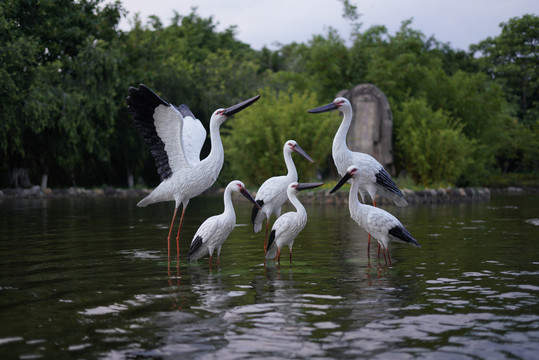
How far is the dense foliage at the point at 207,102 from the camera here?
2922 cm

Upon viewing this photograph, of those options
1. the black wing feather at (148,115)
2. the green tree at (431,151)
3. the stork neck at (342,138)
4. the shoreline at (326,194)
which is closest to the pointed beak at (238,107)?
the black wing feather at (148,115)

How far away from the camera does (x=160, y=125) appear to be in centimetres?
786

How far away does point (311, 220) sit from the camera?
16.0m

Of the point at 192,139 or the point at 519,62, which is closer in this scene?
the point at 192,139

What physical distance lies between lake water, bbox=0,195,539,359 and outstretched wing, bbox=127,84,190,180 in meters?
1.34

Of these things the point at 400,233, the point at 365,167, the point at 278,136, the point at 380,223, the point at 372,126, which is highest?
the point at 372,126

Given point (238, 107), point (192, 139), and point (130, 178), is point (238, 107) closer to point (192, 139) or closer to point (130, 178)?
point (192, 139)

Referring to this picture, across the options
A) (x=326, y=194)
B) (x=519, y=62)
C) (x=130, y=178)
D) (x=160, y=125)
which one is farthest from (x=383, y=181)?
(x=519, y=62)

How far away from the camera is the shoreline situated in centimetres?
2488

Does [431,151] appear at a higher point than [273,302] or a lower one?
higher

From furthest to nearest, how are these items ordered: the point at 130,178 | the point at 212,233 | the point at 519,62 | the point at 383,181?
the point at 519,62
the point at 130,178
the point at 383,181
the point at 212,233

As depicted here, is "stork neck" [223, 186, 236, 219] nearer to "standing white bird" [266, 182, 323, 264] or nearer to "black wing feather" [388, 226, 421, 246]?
"standing white bird" [266, 182, 323, 264]

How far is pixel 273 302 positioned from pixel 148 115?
10.8ft

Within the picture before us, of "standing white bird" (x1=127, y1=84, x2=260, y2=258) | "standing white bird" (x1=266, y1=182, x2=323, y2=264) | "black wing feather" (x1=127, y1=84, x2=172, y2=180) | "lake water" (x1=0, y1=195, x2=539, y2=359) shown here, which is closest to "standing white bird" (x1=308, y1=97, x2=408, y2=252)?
"lake water" (x1=0, y1=195, x2=539, y2=359)
